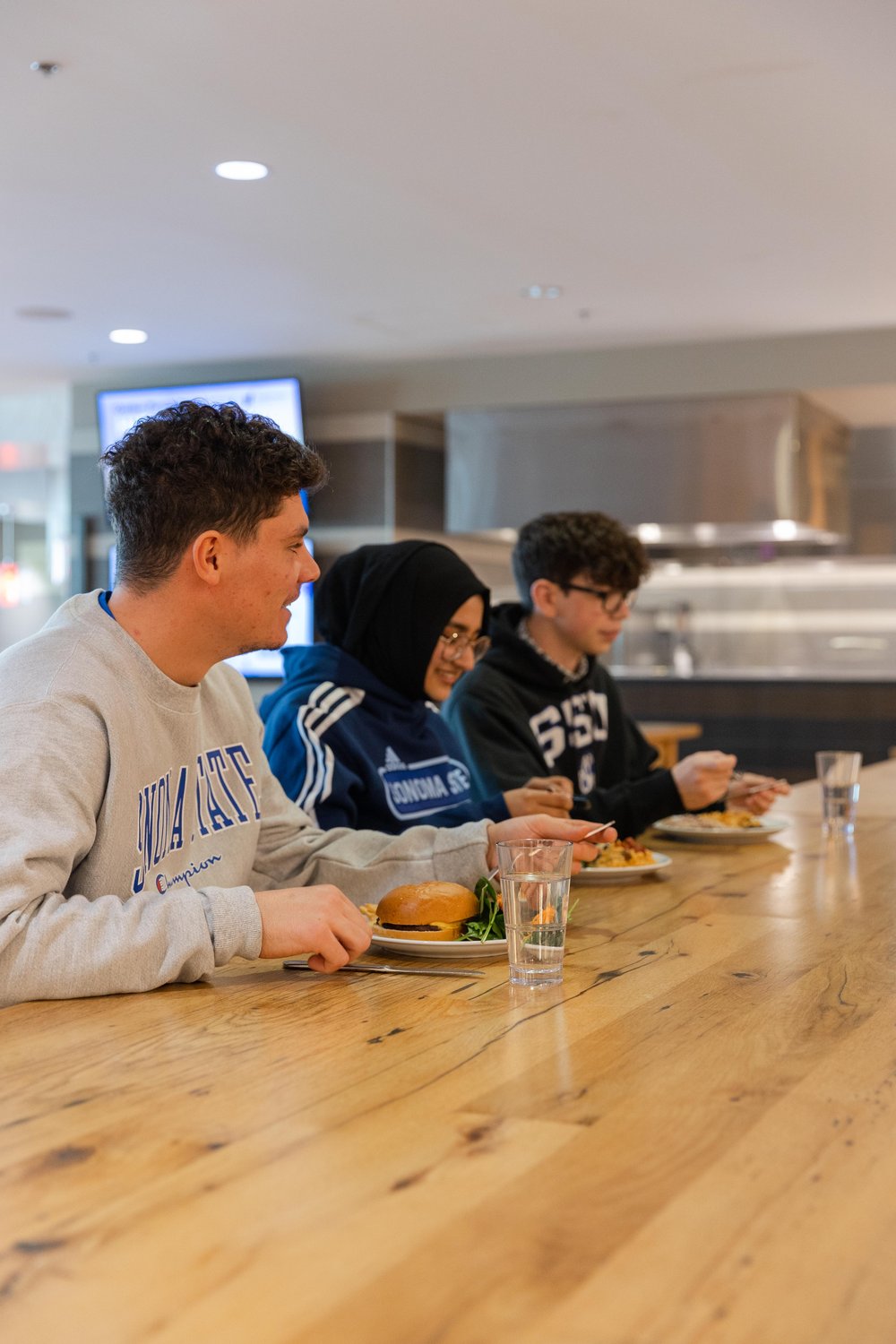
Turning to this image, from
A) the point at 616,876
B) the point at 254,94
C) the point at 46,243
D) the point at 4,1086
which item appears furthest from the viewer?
the point at 46,243

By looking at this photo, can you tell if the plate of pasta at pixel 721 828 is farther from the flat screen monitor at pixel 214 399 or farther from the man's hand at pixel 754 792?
the flat screen monitor at pixel 214 399

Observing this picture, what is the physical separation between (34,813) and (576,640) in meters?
1.74

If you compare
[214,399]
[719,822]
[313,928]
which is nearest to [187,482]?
[313,928]

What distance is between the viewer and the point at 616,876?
1889 millimetres

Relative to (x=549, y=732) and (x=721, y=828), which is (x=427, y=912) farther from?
(x=549, y=732)

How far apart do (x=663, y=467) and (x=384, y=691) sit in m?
4.61

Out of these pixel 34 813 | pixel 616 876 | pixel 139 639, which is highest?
pixel 139 639

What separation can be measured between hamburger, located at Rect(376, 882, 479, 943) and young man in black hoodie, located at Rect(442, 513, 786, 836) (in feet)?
3.79

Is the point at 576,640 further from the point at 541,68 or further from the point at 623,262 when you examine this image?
the point at 623,262

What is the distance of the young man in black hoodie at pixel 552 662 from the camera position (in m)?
2.66

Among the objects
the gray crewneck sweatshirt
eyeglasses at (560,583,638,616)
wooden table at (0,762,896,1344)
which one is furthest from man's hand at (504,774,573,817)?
eyeglasses at (560,583,638,616)

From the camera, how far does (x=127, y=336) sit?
21.7 feet

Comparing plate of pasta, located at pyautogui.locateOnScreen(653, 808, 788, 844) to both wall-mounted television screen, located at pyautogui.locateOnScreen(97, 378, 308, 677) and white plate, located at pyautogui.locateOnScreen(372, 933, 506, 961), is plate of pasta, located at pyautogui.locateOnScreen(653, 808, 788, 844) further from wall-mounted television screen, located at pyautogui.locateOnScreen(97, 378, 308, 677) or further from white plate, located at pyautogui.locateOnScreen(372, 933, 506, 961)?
wall-mounted television screen, located at pyautogui.locateOnScreen(97, 378, 308, 677)

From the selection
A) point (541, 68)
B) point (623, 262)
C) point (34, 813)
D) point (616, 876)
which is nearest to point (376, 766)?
point (616, 876)
